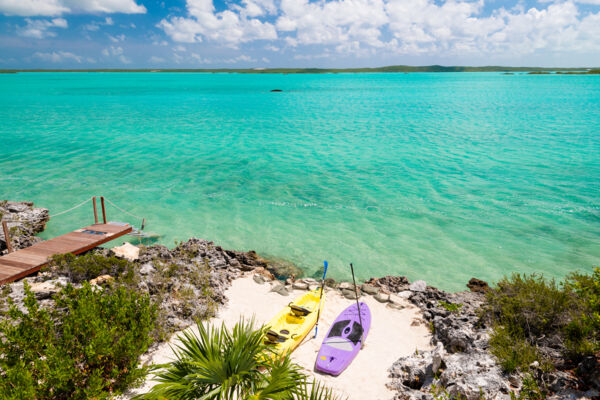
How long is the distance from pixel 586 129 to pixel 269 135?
1574 inches

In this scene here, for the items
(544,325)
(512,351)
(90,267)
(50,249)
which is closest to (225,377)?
(512,351)

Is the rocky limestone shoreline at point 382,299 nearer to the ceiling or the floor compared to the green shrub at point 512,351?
nearer to the floor

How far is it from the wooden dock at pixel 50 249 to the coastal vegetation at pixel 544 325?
50.3ft

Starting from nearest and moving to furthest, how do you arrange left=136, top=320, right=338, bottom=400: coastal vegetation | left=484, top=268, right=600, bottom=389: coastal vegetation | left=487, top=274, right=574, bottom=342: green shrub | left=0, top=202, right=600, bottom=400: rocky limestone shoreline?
1. left=136, top=320, right=338, bottom=400: coastal vegetation
2. left=484, top=268, right=600, bottom=389: coastal vegetation
3. left=0, top=202, right=600, bottom=400: rocky limestone shoreline
4. left=487, top=274, right=574, bottom=342: green shrub

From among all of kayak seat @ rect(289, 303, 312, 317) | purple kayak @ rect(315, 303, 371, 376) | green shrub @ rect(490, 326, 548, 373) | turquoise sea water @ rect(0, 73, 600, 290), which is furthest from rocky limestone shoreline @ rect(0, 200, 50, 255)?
green shrub @ rect(490, 326, 548, 373)

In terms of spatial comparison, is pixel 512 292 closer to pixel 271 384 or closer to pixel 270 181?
pixel 271 384

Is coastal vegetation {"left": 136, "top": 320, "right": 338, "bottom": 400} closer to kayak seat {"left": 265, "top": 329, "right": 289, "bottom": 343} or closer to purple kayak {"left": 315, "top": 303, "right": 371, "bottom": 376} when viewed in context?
kayak seat {"left": 265, "top": 329, "right": 289, "bottom": 343}

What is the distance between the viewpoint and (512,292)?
30.9 ft

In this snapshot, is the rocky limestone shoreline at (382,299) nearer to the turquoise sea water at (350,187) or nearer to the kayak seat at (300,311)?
the turquoise sea water at (350,187)

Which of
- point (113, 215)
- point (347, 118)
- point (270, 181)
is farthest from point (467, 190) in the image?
point (347, 118)

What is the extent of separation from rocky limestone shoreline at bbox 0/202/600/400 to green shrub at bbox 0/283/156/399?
1.26 meters

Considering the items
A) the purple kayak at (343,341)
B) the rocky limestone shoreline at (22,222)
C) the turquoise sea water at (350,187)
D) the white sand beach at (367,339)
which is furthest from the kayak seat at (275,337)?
the rocky limestone shoreline at (22,222)

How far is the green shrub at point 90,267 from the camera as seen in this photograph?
1162 cm

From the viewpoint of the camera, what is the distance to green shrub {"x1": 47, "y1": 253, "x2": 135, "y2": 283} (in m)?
11.6
